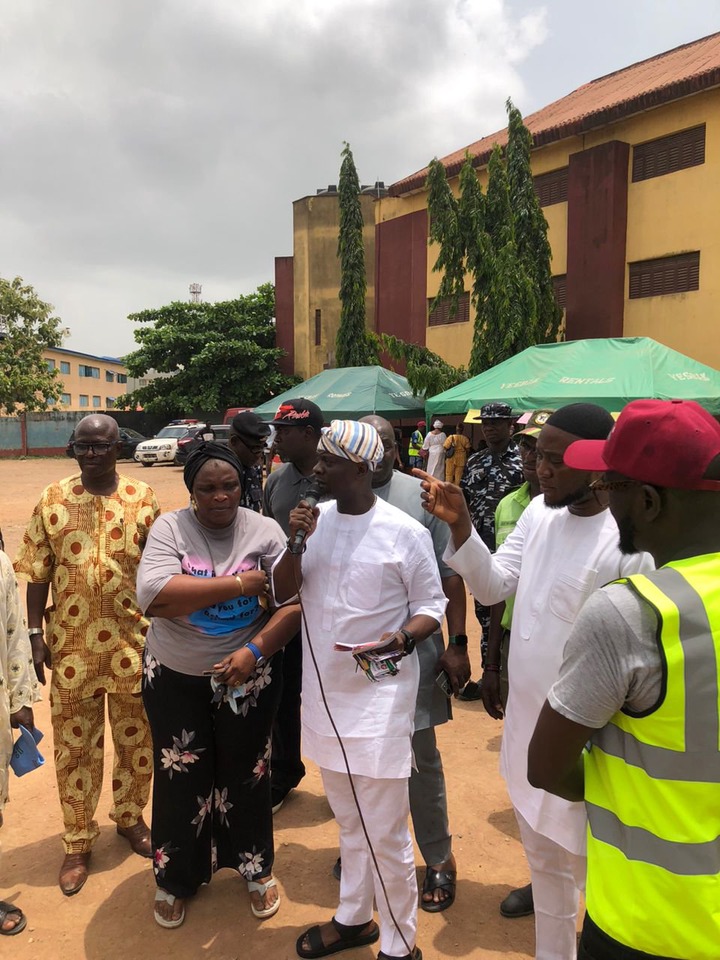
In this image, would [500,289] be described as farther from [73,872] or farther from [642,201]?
[73,872]

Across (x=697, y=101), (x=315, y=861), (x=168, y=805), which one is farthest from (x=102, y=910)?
(x=697, y=101)

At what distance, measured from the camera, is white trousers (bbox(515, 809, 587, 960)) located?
2217 mm

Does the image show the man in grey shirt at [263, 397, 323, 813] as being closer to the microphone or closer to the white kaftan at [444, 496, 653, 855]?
the microphone

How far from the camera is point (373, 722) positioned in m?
2.37

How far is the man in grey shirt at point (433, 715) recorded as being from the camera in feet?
9.45

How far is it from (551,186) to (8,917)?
59.1 ft

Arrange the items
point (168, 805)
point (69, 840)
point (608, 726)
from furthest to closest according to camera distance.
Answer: point (69, 840) → point (168, 805) → point (608, 726)

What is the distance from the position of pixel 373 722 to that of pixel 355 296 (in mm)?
21990

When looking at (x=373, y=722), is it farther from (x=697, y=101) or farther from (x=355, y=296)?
(x=355, y=296)

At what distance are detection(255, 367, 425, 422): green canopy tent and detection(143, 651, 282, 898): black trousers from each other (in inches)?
486

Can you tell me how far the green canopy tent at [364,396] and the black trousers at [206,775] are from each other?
12.3 meters

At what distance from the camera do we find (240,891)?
3.09 m

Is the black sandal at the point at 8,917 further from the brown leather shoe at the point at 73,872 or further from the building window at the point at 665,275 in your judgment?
the building window at the point at 665,275

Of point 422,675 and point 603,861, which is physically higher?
point 603,861
